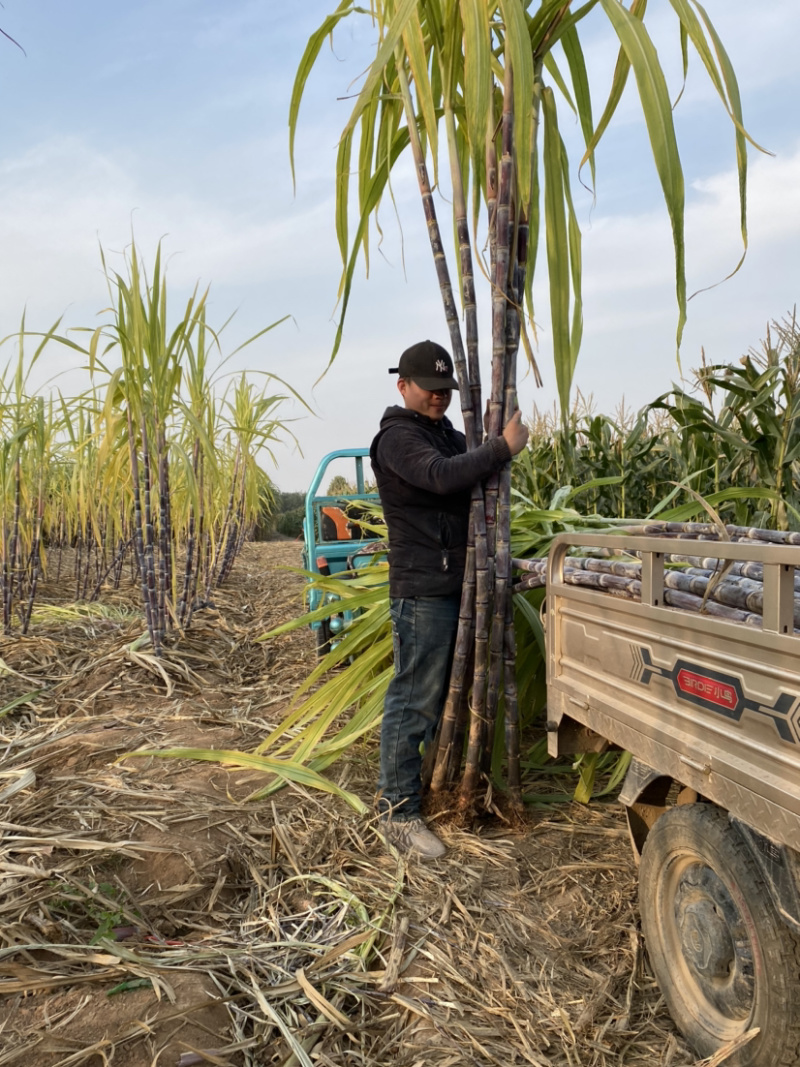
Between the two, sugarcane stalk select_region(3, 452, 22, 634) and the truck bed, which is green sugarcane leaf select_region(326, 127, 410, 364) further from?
sugarcane stalk select_region(3, 452, 22, 634)

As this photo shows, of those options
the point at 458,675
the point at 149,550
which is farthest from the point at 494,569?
the point at 149,550

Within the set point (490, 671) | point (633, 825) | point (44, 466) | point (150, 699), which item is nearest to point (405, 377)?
point (490, 671)

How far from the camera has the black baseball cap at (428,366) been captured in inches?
107

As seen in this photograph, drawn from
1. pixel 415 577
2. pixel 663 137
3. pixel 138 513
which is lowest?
pixel 415 577

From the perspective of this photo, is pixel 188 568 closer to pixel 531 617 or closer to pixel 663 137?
pixel 531 617

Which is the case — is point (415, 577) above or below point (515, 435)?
below

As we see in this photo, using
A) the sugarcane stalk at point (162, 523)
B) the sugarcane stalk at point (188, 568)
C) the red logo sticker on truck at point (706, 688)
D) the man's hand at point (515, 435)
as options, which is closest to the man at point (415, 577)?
the man's hand at point (515, 435)

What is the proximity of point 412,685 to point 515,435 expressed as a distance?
987 mm

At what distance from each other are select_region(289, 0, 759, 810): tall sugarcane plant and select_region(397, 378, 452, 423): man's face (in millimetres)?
156

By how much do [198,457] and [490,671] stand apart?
3.59m

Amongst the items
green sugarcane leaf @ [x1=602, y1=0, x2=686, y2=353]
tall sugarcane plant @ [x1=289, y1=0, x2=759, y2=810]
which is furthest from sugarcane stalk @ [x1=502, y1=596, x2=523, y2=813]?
green sugarcane leaf @ [x1=602, y1=0, x2=686, y2=353]

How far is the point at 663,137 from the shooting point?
192 centimetres

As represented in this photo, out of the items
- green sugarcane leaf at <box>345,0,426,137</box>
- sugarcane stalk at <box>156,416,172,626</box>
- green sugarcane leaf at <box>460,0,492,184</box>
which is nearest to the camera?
green sugarcane leaf at <box>345,0,426,137</box>

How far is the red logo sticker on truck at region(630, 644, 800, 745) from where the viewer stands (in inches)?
50.8
